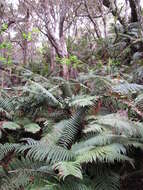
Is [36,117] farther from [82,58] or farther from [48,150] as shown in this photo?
[82,58]

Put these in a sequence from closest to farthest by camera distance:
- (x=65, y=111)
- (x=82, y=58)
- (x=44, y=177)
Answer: (x=44, y=177) → (x=65, y=111) → (x=82, y=58)

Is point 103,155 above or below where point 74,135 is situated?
above

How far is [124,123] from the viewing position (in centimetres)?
267

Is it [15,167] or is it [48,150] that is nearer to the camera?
[48,150]

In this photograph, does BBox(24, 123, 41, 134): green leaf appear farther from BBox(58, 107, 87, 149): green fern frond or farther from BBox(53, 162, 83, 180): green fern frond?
BBox(53, 162, 83, 180): green fern frond

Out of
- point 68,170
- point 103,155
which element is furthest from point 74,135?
point 68,170

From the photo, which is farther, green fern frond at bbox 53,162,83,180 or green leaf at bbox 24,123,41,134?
green leaf at bbox 24,123,41,134

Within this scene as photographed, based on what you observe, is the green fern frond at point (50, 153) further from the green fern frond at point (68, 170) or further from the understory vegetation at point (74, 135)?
the green fern frond at point (68, 170)

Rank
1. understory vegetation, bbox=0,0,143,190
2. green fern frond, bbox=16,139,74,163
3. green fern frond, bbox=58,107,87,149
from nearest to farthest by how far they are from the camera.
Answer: understory vegetation, bbox=0,0,143,190, green fern frond, bbox=16,139,74,163, green fern frond, bbox=58,107,87,149

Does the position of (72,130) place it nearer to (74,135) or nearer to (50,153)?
(74,135)

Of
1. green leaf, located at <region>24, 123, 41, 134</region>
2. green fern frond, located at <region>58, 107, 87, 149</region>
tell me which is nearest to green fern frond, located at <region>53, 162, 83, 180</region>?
green fern frond, located at <region>58, 107, 87, 149</region>

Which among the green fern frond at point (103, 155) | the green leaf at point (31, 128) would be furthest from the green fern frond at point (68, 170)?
the green leaf at point (31, 128)

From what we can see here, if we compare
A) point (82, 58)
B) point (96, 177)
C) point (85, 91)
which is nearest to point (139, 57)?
point (85, 91)

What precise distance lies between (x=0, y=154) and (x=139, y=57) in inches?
174
